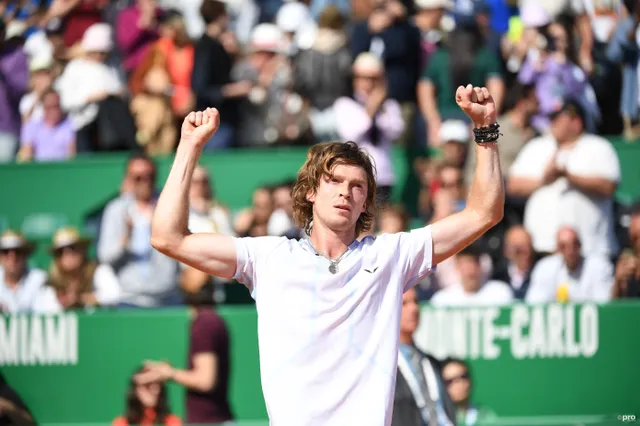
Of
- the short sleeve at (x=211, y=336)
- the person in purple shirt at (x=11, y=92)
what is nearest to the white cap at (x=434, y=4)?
the short sleeve at (x=211, y=336)

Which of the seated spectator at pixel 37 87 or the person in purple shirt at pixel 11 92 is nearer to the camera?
the seated spectator at pixel 37 87

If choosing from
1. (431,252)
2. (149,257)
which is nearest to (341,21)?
(149,257)

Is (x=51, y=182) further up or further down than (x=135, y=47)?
further down

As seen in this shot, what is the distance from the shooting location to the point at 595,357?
8.22m

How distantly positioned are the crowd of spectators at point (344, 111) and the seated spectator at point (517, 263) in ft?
0.04

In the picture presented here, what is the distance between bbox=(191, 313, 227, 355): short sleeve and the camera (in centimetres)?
841

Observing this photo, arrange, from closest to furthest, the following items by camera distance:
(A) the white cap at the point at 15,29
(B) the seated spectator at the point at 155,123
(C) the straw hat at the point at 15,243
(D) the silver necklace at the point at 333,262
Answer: (D) the silver necklace at the point at 333,262, (C) the straw hat at the point at 15,243, (B) the seated spectator at the point at 155,123, (A) the white cap at the point at 15,29

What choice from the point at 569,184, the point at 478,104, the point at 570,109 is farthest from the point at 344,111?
the point at 478,104

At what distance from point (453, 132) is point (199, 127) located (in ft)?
19.6

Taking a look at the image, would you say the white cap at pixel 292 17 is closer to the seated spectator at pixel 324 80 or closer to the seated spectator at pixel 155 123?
the seated spectator at pixel 324 80

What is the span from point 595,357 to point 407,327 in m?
2.40

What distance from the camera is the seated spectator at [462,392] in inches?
313

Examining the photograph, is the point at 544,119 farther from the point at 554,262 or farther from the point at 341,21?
the point at 341,21

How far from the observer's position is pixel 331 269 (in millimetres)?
3451
